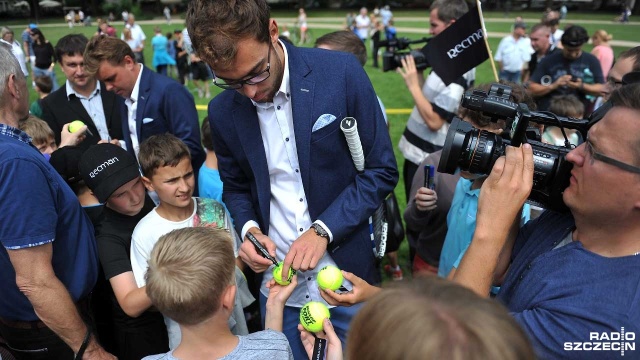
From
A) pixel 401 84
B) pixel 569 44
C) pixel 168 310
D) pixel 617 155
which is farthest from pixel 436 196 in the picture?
pixel 401 84

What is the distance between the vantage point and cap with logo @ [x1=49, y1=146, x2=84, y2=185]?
309 cm

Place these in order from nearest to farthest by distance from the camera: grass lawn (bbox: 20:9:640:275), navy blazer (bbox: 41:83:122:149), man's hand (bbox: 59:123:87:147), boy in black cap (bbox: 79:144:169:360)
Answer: boy in black cap (bbox: 79:144:169:360), man's hand (bbox: 59:123:87:147), navy blazer (bbox: 41:83:122:149), grass lawn (bbox: 20:9:640:275)

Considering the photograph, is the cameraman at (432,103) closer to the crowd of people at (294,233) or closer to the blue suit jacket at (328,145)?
the crowd of people at (294,233)

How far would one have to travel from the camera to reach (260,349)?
1.94m

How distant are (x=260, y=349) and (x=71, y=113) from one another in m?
3.80

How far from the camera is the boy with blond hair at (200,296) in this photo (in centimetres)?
185

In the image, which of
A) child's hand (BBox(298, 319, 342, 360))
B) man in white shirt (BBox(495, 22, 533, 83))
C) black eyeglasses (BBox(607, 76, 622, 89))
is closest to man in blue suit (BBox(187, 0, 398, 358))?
child's hand (BBox(298, 319, 342, 360))

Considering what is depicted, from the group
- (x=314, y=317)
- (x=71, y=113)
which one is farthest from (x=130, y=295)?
(x=71, y=113)

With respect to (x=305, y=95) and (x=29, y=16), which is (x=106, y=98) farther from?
(x=29, y=16)

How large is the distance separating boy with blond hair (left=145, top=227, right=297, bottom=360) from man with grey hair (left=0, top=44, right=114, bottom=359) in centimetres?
53

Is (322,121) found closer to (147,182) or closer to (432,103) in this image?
→ (147,182)

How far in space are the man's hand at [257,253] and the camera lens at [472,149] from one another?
102 centimetres

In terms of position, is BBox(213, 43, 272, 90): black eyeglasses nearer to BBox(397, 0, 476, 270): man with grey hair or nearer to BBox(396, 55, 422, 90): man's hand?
BBox(397, 0, 476, 270): man with grey hair

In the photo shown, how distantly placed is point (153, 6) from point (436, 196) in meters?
57.1
